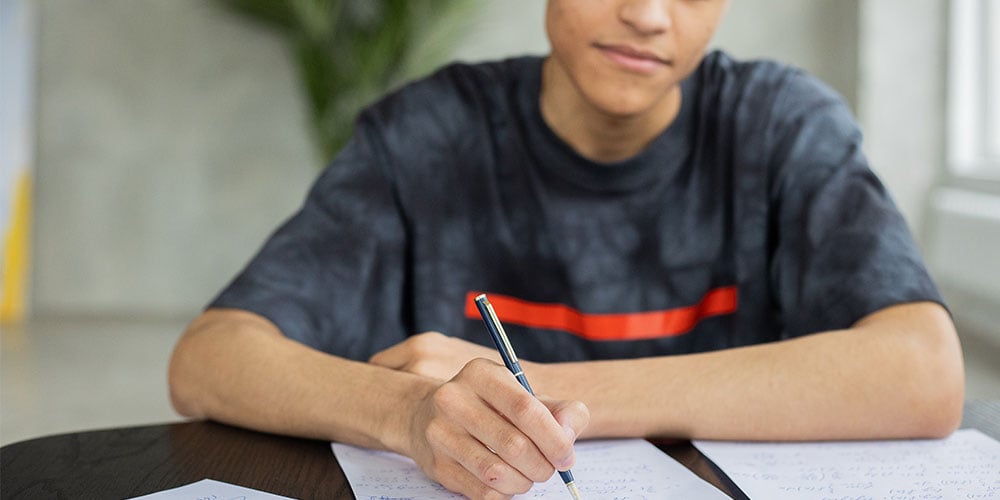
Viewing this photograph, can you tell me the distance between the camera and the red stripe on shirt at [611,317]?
146 cm

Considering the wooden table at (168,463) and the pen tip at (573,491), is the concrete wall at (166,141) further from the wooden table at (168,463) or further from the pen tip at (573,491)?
the pen tip at (573,491)

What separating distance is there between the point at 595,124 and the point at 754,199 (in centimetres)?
23

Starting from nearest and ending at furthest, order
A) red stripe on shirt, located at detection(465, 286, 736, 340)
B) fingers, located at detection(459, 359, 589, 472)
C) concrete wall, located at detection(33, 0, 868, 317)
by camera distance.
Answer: fingers, located at detection(459, 359, 589, 472)
red stripe on shirt, located at detection(465, 286, 736, 340)
concrete wall, located at detection(33, 0, 868, 317)

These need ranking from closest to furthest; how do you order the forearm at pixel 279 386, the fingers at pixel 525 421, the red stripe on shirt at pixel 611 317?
the fingers at pixel 525 421, the forearm at pixel 279 386, the red stripe on shirt at pixel 611 317

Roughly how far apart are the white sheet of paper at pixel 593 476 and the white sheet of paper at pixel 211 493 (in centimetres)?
8

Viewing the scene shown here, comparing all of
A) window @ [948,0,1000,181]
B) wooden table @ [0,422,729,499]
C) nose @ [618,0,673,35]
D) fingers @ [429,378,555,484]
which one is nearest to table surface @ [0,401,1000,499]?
wooden table @ [0,422,729,499]

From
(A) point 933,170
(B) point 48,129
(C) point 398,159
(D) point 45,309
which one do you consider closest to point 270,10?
(B) point 48,129

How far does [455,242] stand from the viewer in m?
1.48

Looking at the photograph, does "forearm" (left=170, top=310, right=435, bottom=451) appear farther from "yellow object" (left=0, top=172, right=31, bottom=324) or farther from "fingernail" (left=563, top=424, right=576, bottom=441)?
Answer: "yellow object" (left=0, top=172, right=31, bottom=324)

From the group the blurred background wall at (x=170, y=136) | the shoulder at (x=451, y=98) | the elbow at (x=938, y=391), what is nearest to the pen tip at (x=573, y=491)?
the elbow at (x=938, y=391)

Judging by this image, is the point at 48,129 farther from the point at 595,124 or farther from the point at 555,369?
the point at 555,369

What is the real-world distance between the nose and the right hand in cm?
58

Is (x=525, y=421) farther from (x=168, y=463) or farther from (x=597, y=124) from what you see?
(x=597, y=124)

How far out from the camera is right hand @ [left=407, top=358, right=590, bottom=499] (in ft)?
2.69
